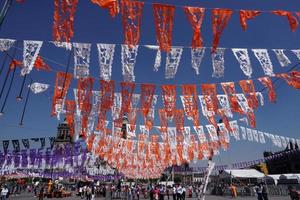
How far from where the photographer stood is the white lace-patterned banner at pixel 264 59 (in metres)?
12.2

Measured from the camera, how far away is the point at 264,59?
1227 cm

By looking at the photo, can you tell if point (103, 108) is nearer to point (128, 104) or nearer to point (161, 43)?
point (128, 104)

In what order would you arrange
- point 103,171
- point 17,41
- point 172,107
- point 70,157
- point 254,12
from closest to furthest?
1. point 254,12
2. point 17,41
3. point 172,107
4. point 70,157
5. point 103,171

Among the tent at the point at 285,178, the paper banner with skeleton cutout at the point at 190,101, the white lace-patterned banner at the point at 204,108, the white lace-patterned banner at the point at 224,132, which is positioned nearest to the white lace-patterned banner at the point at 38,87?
the paper banner with skeleton cutout at the point at 190,101

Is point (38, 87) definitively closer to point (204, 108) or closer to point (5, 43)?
point (5, 43)

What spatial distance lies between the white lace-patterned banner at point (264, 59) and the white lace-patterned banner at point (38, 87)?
11046 millimetres

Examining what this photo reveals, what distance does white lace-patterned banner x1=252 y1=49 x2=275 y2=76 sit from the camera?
480 inches

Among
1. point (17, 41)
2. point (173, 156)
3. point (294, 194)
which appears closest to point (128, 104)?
point (17, 41)

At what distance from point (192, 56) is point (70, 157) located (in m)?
31.6

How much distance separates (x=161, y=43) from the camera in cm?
970

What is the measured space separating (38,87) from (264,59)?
1175cm

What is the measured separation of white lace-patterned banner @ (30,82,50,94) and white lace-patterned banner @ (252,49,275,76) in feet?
36.2

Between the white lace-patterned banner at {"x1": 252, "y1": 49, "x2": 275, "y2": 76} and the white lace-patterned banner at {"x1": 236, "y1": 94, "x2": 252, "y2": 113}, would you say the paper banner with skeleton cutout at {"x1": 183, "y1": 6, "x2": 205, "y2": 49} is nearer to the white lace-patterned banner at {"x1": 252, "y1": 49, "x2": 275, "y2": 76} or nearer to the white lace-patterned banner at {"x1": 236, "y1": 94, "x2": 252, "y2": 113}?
the white lace-patterned banner at {"x1": 252, "y1": 49, "x2": 275, "y2": 76}

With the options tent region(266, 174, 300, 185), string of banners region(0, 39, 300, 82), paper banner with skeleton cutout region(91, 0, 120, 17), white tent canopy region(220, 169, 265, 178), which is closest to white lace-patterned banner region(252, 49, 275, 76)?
string of banners region(0, 39, 300, 82)
